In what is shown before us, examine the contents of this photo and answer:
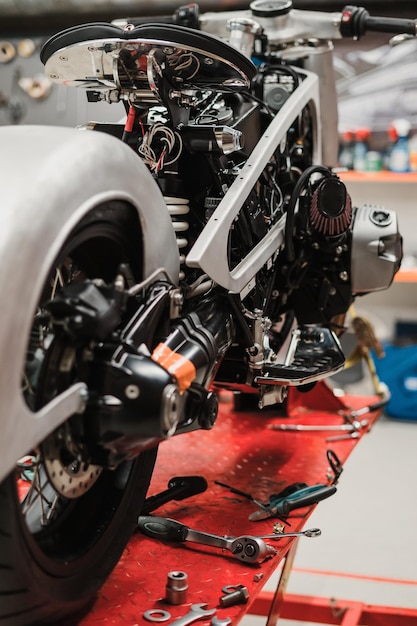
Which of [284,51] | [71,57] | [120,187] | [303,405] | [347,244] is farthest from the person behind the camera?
[303,405]

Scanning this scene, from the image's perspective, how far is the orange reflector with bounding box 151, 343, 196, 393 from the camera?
4.40ft

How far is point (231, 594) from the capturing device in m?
1.40

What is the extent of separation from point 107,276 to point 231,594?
0.59 metres

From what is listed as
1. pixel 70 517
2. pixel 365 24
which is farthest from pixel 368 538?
pixel 70 517

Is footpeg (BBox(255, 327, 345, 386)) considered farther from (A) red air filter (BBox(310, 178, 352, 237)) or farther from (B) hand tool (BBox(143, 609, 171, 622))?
(B) hand tool (BBox(143, 609, 171, 622))

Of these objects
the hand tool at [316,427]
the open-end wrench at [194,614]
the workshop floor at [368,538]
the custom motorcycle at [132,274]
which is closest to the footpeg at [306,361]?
the custom motorcycle at [132,274]

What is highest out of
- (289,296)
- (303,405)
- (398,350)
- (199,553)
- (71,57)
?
(71,57)

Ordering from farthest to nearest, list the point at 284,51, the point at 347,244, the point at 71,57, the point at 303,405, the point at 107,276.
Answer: the point at 303,405 → the point at 284,51 → the point at 347,244 → the point at 71,57 → the point at 107,276

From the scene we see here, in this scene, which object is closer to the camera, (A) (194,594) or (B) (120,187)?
(B) (120,187)

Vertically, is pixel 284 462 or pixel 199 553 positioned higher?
pixel 199 553

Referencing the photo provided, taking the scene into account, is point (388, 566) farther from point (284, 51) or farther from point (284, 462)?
point (284, 51)

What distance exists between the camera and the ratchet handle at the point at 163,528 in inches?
65.1

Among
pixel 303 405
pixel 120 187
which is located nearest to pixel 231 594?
pixel 120 187

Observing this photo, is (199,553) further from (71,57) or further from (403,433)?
(403,433)
